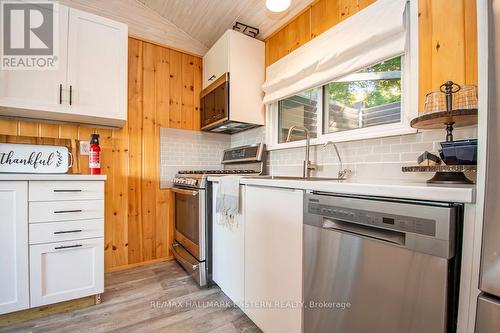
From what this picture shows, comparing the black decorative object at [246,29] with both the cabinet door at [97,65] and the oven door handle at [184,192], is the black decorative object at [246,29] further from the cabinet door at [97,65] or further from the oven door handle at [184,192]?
the oven door handle at [184,192]

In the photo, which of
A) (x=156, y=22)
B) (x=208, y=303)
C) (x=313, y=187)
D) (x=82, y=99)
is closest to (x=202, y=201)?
(x=208, y=303)

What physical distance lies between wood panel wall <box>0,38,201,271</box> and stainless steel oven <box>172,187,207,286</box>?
0.93 feet

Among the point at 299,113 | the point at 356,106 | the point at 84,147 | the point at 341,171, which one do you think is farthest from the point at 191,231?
the point at 356,106

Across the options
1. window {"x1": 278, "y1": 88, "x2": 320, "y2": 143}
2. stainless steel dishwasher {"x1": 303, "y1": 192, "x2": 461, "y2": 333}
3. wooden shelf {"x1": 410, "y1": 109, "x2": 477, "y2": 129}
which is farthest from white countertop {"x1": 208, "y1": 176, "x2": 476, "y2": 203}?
window {"x1": 278, "y1": 88, "x2": 320, "y2": 143}

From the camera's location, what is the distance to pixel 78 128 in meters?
2.18

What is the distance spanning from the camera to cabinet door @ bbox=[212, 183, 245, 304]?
1551mm

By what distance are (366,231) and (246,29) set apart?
2.33 m

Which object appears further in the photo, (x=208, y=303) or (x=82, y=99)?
(x=82, y=99)

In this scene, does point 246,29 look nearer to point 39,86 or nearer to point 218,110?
point 218,110

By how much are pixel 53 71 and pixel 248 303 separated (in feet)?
7.36

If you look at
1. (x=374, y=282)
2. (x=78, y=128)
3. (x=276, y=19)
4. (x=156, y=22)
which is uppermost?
(x=156, y=22)

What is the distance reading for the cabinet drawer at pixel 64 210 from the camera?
5.02 feet

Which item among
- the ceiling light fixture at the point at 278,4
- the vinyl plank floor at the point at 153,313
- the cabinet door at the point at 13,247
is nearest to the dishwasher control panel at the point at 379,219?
the vinyl plank floor at the point at 153,313

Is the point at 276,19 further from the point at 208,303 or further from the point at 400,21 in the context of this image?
the point at 208,303
